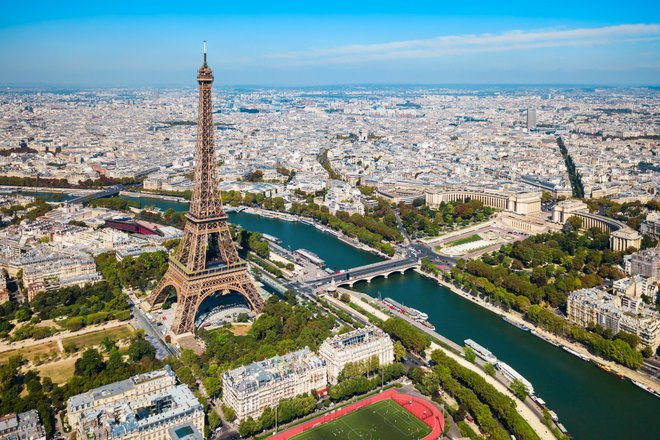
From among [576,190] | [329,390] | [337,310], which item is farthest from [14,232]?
[576,190]

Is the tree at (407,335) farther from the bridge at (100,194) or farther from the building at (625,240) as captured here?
the bridge at (100,194)

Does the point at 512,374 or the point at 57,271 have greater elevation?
the point at 57,271

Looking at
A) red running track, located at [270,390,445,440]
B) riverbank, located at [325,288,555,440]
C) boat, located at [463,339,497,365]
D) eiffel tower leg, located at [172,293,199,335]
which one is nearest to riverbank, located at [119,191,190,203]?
riverbank, located at [325,288,555,440]

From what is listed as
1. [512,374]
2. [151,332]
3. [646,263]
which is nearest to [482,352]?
[512,374]

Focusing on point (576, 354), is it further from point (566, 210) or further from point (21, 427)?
point (566, 210)

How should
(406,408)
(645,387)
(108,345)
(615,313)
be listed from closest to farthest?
(406,408) < (645,387) < (108,345) < (615,313)

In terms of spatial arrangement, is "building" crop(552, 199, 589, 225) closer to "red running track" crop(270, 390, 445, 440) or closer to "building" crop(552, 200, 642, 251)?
"building" crop(552, 200, 642, 251)

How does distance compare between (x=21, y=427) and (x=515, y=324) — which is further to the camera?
(x=515, y=324)

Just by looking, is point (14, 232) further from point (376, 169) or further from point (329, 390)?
point (376, 169)
